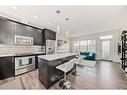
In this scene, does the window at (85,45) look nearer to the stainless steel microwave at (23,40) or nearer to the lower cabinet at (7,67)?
the stainless steel microwave at (23,40)

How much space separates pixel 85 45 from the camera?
10773 mm

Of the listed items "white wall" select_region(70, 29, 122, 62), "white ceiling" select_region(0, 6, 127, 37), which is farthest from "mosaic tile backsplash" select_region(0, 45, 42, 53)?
"white wall" select_region(70, 29, 122, 62)

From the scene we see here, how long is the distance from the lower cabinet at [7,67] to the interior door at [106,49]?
308 inches

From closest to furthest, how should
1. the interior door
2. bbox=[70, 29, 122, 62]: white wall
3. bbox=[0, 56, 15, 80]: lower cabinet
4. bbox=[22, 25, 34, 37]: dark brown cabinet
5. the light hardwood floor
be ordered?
the light hardwood floor
bbox=[0, 56, 15, 80]: lower cabinet
bbox=[22, 25, 34, 37]: dark brown cabinet
bbox=[70, 29, 122, 62]: white wall
the interior door

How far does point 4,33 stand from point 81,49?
9.13 meters

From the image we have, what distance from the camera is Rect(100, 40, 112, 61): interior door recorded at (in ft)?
27.0

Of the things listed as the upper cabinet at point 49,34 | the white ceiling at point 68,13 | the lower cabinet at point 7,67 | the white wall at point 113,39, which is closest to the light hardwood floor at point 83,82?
the lower cabinet at point 7,67

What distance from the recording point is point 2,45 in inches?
140

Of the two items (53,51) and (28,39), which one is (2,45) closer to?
(28,39)

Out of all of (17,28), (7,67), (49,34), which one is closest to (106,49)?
(49,34)

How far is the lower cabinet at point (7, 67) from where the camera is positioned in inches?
132

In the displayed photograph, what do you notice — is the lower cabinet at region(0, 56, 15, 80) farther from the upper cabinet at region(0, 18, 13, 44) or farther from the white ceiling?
the white ceiling

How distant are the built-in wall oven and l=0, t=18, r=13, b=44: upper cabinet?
Result: 0.84 m

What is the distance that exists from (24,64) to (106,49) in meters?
7.43
